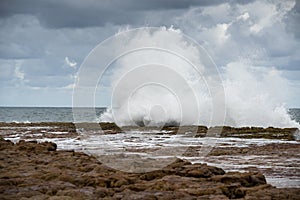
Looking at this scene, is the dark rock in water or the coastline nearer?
the dark rock in water

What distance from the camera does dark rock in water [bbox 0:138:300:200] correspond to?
12.2 metres

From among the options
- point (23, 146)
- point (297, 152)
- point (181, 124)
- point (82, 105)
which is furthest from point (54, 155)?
point (181, 124)

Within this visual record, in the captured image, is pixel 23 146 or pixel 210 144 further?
pixel 210 144

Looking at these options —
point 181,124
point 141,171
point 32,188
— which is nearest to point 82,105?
point 141,171

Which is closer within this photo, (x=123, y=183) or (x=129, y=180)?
(x=123, y=183)

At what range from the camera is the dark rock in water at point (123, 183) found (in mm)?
12154

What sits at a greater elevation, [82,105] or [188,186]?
[82,105]

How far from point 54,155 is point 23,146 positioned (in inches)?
110

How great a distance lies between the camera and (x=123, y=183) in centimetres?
1393

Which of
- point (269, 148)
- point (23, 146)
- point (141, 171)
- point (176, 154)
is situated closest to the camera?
point (141, 171)

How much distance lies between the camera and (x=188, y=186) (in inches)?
526

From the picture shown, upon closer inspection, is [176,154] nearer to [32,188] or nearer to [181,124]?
[32,188]

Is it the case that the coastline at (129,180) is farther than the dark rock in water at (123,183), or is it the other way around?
the coastline at (129,180)

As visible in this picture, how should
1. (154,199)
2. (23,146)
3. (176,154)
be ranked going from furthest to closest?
(176,154) → (23,146) → (154,199)
